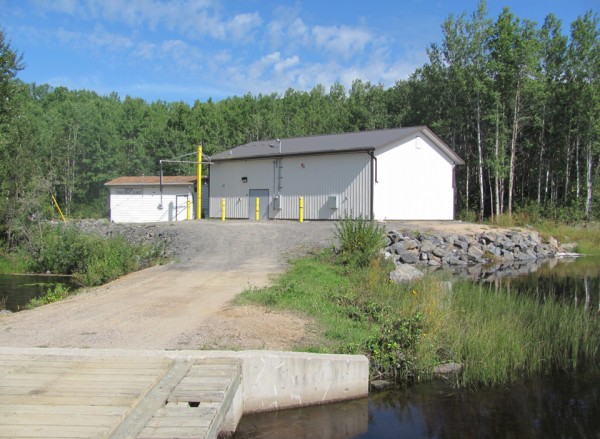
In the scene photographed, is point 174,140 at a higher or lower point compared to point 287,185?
→ higher

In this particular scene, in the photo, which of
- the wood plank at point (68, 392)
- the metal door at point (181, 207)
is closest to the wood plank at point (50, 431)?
the wood plank at point (68, 392)

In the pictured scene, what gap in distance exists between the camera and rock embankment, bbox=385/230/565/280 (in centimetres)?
1986

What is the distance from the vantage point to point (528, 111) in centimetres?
3650

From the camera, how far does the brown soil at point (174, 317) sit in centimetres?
701

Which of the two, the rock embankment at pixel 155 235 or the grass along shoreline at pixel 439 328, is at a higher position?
the rock embankment at pixel 155 235

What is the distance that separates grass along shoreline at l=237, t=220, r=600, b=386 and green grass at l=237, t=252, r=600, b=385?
0.01 m

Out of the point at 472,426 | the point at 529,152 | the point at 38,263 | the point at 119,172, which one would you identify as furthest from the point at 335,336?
the point at 119,172

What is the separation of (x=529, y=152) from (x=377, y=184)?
753 inches

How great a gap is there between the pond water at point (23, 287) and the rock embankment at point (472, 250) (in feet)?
34.8

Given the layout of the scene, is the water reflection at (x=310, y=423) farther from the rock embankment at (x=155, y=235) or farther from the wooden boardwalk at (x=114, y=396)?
the rock embankment at (x=155, y=235)

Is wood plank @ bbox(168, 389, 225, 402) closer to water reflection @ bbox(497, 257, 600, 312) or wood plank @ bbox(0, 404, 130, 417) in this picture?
wood plank @ bbox(0, 404, 130, 417)

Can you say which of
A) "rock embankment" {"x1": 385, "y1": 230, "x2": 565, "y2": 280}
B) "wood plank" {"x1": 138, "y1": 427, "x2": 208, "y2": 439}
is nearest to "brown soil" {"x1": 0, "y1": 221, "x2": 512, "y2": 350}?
"wood plank" {"x1": 138, "y1": 427, "x2": 208, "y2": 439}

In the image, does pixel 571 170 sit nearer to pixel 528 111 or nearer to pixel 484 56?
pixel 528 111

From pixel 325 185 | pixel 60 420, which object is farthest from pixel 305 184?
pixel 60 420
